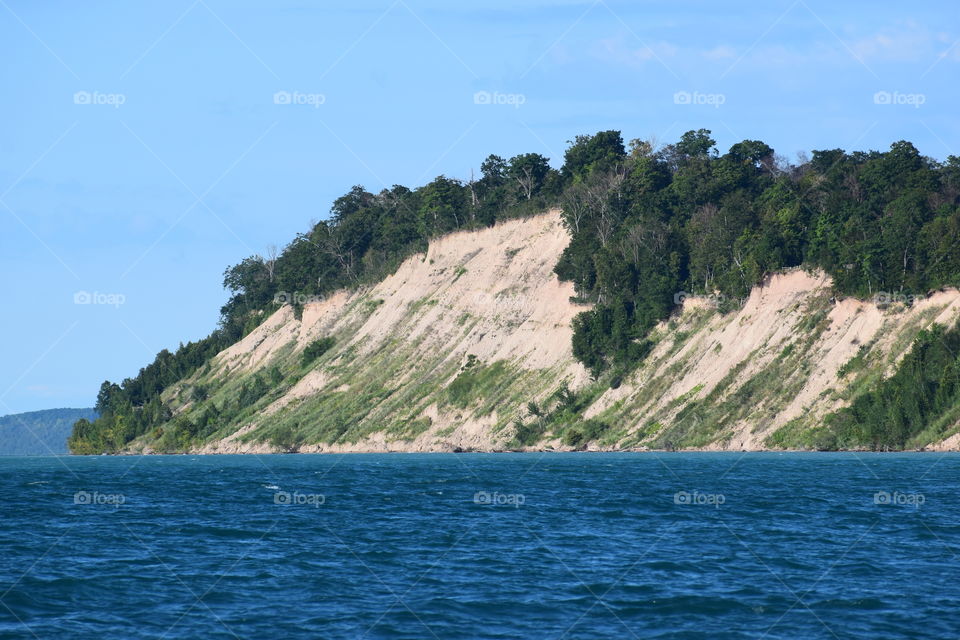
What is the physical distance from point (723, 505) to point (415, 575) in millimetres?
20515

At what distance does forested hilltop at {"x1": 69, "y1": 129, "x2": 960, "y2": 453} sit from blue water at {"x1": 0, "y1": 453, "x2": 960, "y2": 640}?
3252 centimetres

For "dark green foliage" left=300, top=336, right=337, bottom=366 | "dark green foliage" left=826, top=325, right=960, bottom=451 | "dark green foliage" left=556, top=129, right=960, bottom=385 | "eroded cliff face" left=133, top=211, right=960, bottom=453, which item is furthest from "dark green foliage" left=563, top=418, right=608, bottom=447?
"dark green foliage" left=300, top=336, right=337, bottom=366

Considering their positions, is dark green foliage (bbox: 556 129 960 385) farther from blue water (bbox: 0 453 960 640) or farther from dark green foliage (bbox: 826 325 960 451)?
blue water (bbox: 0 453 960 640)

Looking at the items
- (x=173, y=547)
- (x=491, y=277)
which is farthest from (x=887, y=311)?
(x=173, y=547)

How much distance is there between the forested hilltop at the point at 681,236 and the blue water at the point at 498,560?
32.5m

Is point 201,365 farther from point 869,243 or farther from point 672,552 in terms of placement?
point 672,552

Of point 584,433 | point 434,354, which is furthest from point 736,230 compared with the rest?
point 434,354

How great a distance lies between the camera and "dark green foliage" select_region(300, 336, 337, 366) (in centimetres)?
15062

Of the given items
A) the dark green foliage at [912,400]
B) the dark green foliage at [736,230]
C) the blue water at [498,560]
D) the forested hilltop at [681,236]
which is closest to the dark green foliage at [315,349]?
the forested hilltop at [681,236]

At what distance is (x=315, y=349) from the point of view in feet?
495

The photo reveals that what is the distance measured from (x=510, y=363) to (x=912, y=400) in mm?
45711

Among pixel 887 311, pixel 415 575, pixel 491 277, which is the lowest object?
pixel 415 575

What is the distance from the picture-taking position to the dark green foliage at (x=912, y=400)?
286 feet

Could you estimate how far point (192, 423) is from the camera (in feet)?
509
